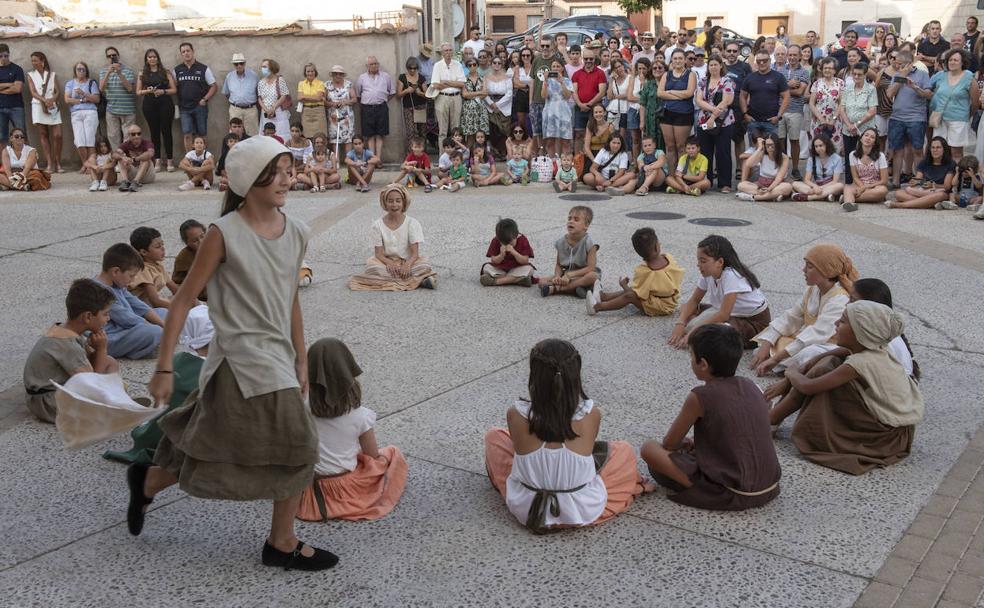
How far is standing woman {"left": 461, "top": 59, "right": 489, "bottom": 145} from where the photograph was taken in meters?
15.1

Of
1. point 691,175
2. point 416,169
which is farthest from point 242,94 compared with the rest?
point 691,175

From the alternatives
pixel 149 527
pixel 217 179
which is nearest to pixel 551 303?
pixel 149 527

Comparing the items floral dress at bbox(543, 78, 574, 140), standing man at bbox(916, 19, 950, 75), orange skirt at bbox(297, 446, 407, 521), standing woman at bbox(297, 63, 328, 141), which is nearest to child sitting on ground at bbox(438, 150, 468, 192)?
floral dress at bbox(543, 78, 574, 140)

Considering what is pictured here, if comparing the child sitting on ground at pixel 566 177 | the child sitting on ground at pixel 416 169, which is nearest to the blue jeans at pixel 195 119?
the child sitting on ground at pixel 416 169

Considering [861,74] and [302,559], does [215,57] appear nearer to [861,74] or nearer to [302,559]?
[861,74]

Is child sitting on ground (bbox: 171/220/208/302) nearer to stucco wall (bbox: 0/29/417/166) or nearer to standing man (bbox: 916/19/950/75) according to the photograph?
stucco wall (bbox: 0/29/417/166)

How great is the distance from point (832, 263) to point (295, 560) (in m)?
Result: 3.51

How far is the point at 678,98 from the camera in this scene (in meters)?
13.4

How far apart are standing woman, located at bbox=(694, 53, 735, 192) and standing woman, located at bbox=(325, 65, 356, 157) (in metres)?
5.41

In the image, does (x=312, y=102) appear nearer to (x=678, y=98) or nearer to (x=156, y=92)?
(x=156, y=92)

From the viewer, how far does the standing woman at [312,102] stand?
1526cm

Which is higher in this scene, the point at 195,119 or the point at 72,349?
the point at 195,119

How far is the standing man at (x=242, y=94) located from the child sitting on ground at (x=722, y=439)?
41.4 feet

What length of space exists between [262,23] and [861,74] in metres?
13.4
